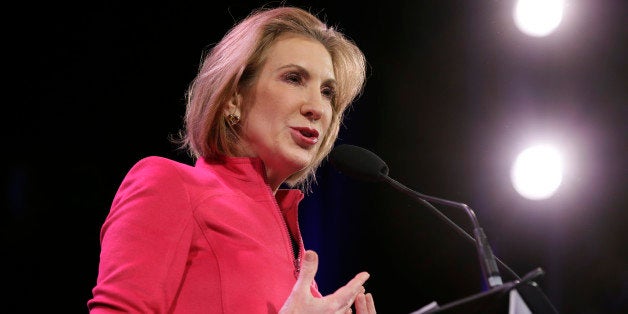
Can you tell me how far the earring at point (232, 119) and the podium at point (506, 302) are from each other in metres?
0.95

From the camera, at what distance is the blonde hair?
1.67 m

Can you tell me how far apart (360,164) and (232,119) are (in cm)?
38

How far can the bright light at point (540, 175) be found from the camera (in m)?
3.28

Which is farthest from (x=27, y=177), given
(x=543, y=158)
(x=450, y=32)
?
(x=543, y=158)

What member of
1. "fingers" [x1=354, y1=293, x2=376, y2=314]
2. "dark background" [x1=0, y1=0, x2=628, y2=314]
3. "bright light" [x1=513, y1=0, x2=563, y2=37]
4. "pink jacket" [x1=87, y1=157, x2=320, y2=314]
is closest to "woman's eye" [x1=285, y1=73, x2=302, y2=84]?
"pink jacket" [x1=87, y1=157, x2=320, y2=314]

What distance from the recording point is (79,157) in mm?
2865

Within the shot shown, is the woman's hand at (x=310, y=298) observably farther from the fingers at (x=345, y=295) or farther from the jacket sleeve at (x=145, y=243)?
the jacket sleeve at (x=145, y=243)

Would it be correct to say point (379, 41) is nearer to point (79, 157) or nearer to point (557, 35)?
point (557, 35)

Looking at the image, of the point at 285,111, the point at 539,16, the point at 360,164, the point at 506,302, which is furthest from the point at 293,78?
the point at 539,16

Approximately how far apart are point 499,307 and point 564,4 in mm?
2913

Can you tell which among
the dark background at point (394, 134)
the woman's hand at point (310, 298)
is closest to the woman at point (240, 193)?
the woman's hand at point (310, 298)

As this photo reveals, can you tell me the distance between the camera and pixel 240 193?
1.52 meters

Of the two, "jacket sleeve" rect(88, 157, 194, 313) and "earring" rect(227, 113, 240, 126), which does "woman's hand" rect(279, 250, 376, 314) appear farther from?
"earring" rect(227, 113, 240, 126)

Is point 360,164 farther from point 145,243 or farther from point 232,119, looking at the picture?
point 145,243
